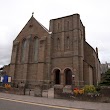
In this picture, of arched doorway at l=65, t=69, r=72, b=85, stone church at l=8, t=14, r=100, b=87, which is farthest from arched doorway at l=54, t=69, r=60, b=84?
arched doorway at l=65, t=69, r=72, b=85

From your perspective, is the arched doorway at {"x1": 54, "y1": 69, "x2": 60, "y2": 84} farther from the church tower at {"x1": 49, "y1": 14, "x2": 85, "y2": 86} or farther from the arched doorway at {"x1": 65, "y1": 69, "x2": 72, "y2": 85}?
the arched doorway at {"x1": 65, "y1": 69, "x2": 72, "y2": 85}

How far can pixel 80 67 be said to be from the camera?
25.4 metres

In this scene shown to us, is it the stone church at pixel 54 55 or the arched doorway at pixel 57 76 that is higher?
the stone church at pixel 54 55

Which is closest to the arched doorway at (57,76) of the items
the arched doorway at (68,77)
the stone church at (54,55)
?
the stone church at (54,55)

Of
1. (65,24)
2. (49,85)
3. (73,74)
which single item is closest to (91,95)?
(73,74)

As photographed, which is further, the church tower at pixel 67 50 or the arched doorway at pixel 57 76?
the arched doorway at pixel 57 76

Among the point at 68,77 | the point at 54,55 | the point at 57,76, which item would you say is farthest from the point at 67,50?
the point at 57,76

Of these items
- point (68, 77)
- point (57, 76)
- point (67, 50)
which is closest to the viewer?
point (68, 77)

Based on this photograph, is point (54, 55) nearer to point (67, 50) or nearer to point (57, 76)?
point (67, 50)

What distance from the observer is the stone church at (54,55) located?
1032 inches

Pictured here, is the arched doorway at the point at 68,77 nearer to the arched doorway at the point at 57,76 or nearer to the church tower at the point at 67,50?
the church tower at the point at 67,50

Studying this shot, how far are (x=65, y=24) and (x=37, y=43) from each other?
7701mm

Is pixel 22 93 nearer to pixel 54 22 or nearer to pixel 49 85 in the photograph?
pixel 49 85

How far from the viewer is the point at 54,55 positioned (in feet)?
94.4
